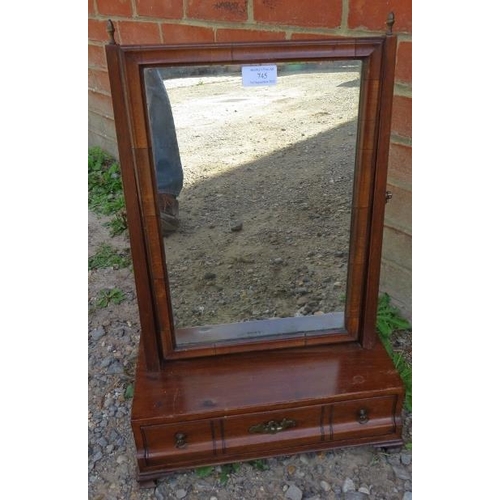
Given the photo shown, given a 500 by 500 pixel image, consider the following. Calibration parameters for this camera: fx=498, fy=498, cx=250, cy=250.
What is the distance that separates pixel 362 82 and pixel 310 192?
0.93ft

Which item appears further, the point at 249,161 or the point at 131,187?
the point at 249,161

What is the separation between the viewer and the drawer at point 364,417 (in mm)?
1176

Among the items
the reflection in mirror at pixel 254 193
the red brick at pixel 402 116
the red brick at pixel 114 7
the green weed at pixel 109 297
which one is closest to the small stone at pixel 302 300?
the reflection in mirror at pixel 254 193

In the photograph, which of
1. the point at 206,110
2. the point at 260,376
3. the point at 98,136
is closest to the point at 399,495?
the point at 260,376

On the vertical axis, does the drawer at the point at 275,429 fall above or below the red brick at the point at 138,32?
below

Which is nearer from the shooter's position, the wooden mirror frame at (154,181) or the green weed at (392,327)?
the wooden mirror frame at (154,181)

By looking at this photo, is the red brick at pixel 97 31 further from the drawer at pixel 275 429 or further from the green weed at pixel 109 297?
the drawer at pixel 275 429

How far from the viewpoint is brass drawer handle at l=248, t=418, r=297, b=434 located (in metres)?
1.16

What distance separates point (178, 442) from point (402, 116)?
0.99 m

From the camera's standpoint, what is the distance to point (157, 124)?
1031mm

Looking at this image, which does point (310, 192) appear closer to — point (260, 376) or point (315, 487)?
point (260, 376)

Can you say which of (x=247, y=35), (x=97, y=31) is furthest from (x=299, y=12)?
(x=97, y=31)

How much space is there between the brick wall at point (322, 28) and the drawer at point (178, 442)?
0.75 meters

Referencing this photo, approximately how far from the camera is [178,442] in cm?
114
